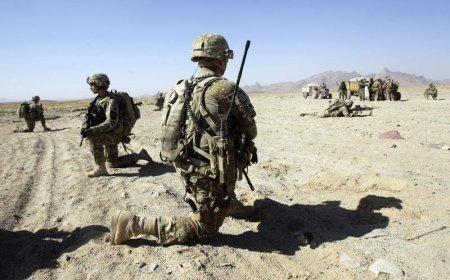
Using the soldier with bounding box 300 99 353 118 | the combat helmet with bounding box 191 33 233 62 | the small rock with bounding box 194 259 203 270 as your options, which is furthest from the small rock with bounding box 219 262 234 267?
the soldier with bounding box 300 99 353 118

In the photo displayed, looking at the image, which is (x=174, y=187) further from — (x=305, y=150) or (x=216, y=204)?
(x=305, y=150)

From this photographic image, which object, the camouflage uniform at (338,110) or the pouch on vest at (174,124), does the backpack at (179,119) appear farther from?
the camouflage uniform at (338,110)

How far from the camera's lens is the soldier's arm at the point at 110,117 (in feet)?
21.8

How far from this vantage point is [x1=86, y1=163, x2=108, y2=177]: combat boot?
22.2 ft

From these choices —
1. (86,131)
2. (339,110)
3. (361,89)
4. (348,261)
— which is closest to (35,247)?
(86,131)

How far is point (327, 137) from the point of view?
9.81m

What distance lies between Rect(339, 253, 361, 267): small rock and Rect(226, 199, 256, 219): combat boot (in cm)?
124

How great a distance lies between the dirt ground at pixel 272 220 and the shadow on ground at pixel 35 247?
2cm

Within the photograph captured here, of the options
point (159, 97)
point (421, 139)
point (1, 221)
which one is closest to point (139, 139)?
point (1, 221)

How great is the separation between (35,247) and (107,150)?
3.50 meters

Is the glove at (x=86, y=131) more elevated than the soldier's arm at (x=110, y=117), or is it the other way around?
the soldier's arm at (x=110, y=117)

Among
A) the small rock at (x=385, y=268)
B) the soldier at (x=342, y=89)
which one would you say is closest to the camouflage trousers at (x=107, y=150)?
the small rock at (x=385, y=268)

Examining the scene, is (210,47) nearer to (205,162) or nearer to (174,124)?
(174,124)

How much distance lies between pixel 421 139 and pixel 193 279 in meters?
7.53
